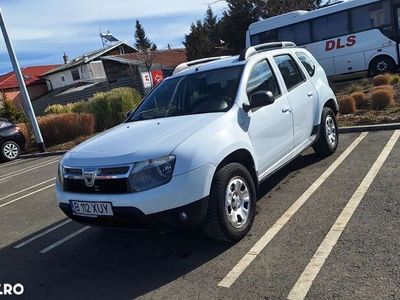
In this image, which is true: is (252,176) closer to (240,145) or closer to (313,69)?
(240,145)

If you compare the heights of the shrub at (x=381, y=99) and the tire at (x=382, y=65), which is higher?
the shrub at (x=381, y=99)

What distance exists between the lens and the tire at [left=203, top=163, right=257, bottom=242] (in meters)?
4.19

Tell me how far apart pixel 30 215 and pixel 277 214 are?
3881 mm

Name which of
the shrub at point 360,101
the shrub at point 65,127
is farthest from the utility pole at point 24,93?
the shrub at point 360,101

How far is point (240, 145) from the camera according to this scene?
4559mm

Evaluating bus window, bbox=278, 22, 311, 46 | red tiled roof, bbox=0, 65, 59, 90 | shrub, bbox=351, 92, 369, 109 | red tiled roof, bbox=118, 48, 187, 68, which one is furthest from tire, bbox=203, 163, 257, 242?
red tiled roof, bbox=0, 65, 59, 90

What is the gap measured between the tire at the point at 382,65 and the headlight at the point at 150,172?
50.9 feet

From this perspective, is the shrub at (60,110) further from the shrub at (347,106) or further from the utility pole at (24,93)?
the shrub at (347,106)

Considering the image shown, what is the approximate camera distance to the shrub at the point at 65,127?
16578 mm

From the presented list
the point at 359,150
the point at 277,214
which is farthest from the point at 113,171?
the point at 359,150

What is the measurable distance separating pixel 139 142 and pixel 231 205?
107 cm

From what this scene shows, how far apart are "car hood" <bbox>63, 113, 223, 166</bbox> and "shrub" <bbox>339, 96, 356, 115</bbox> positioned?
6.73 m

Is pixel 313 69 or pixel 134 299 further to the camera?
pixel 313 69

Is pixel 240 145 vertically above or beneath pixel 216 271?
above
